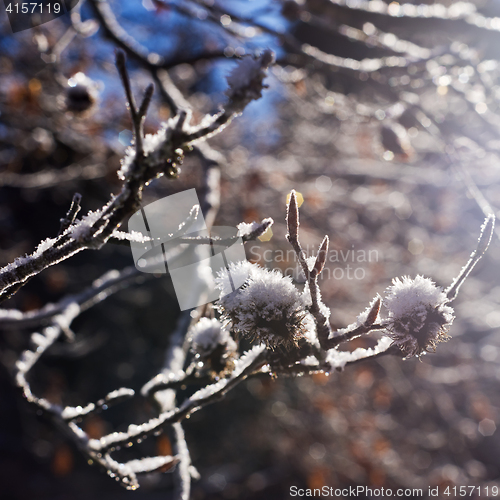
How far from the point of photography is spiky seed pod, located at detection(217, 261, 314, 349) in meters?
0.81

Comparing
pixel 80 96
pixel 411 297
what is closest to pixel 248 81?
pixel 411 297

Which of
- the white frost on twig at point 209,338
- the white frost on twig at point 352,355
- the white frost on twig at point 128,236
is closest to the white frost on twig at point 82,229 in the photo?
the white frost on twig at point 128,236

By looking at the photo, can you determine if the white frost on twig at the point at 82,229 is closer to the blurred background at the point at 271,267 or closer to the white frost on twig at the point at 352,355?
the white frost on twig at the point at 352,355

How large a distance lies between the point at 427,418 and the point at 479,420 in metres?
1.01

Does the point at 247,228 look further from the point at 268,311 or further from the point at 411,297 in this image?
the point at 411,297

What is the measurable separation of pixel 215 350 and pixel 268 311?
1.11 ft

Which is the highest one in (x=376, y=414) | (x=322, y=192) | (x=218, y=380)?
(x=218, y=380)

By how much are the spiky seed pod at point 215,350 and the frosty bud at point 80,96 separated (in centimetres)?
199

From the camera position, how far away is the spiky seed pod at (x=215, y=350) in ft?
3.46

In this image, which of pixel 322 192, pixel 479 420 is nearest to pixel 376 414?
pixel 479 420

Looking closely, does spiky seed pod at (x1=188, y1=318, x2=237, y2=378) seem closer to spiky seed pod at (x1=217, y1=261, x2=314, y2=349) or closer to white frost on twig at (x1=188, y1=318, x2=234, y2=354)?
A: white frost on twig at (x1=188, y1=318, x2=234, y2=354)

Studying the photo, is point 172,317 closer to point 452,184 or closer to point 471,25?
point 452,184

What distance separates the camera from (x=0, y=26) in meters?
5.05

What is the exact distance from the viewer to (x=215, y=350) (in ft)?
3.48
